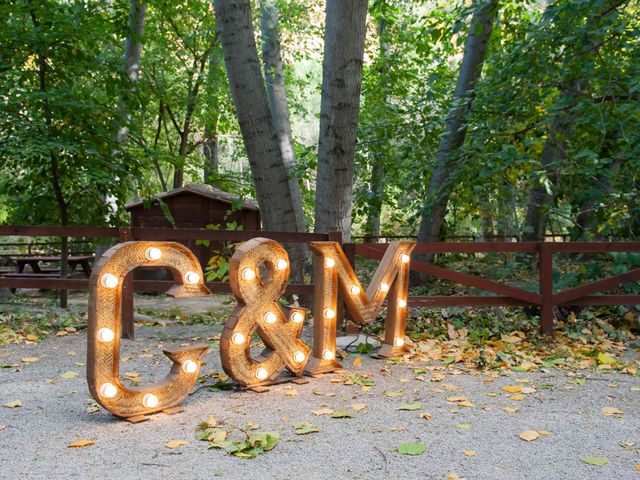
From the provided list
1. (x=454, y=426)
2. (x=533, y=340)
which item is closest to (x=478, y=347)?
(x=533, y=340)

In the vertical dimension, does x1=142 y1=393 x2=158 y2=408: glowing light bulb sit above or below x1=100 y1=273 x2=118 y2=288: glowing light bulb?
below

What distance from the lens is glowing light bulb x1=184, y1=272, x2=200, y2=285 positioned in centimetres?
481

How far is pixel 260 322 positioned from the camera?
16.9 ft

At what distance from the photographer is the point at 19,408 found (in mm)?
4684

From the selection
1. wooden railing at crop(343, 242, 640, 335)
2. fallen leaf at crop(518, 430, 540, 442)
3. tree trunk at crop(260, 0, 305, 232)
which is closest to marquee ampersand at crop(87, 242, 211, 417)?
→ fallen leaf at crop(518, 430, 540, 442)

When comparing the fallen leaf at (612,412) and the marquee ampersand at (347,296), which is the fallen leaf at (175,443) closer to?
the marquee ampersand at (347,296)

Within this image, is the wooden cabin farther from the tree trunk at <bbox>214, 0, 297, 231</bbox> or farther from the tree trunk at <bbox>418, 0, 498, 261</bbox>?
the tree trunk at <bbox>214, 0, 297, 231</bbox>

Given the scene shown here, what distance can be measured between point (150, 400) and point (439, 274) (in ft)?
12.7

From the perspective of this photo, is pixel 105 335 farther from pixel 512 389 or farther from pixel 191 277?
pixel 512 389

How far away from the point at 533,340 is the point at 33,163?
6727 mm

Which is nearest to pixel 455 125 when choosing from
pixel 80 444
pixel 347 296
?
pixel 347 296

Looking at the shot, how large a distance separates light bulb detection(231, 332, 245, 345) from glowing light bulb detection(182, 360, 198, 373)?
33 cm

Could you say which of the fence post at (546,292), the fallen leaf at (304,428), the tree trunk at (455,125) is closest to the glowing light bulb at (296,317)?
the fallen leaf at (304,428)

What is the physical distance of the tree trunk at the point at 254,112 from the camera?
26.0ft
